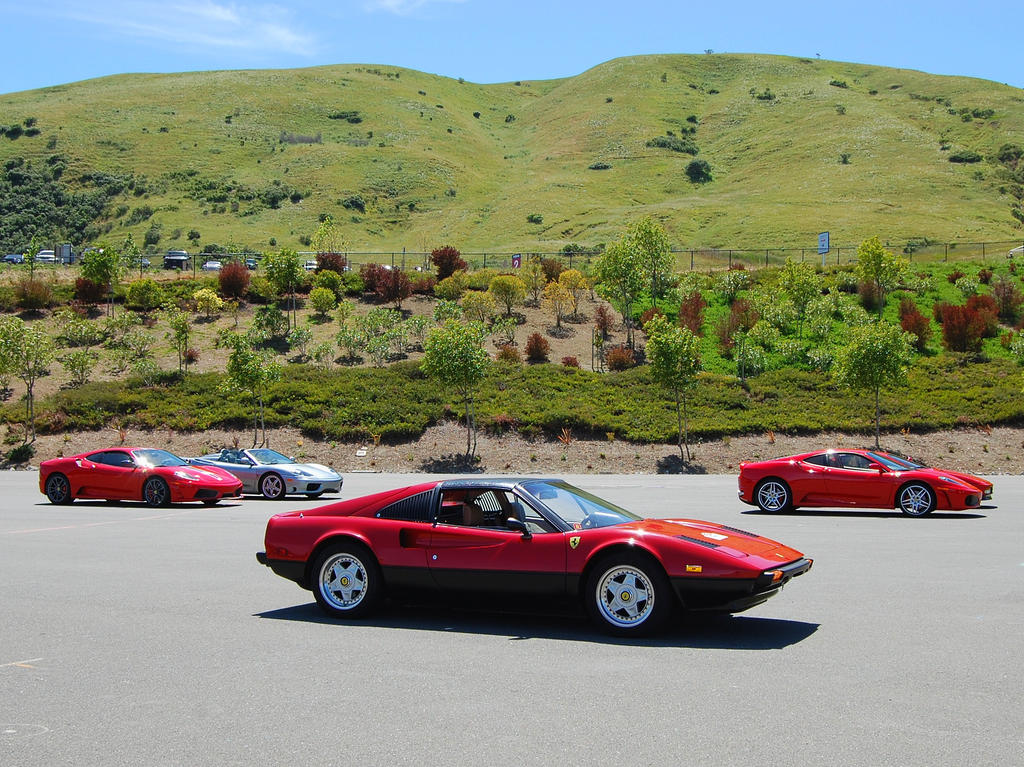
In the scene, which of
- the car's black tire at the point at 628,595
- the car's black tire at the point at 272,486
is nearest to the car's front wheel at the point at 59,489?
the car's black tire at the point at 272,486

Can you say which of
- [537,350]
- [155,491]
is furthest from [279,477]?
[537,350]

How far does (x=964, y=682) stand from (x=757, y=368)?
35.5 m

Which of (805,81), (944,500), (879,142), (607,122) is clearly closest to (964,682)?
(944,500)

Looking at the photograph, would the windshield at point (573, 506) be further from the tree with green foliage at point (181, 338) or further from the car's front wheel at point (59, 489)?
the tree with green foliage at point (181, 338)

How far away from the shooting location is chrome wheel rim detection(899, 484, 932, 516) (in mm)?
16672

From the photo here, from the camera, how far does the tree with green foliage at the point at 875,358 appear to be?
1212 inches

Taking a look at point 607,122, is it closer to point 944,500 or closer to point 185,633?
point 944,500

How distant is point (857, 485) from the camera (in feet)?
56.2

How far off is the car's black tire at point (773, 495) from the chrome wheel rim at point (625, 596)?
1094cm

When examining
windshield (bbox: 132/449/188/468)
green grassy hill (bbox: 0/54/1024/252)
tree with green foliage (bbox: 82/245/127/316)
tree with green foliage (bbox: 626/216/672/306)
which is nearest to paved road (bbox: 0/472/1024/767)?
windshield (bbox: 132/449/188/468)

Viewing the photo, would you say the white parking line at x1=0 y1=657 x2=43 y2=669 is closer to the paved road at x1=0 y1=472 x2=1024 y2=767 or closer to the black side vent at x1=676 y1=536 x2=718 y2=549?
the paved road at x1=0 y1=472 x2=1024 y2=767

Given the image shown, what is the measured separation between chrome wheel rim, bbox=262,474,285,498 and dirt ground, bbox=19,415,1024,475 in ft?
31.3

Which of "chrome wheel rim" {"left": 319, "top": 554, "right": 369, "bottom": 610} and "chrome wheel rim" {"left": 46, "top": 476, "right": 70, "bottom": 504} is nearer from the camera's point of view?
"chrome wheel rim" {"left": 319, "top": 554, "right": 369, "bottom": 610}

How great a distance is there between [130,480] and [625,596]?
14741 millimetres
